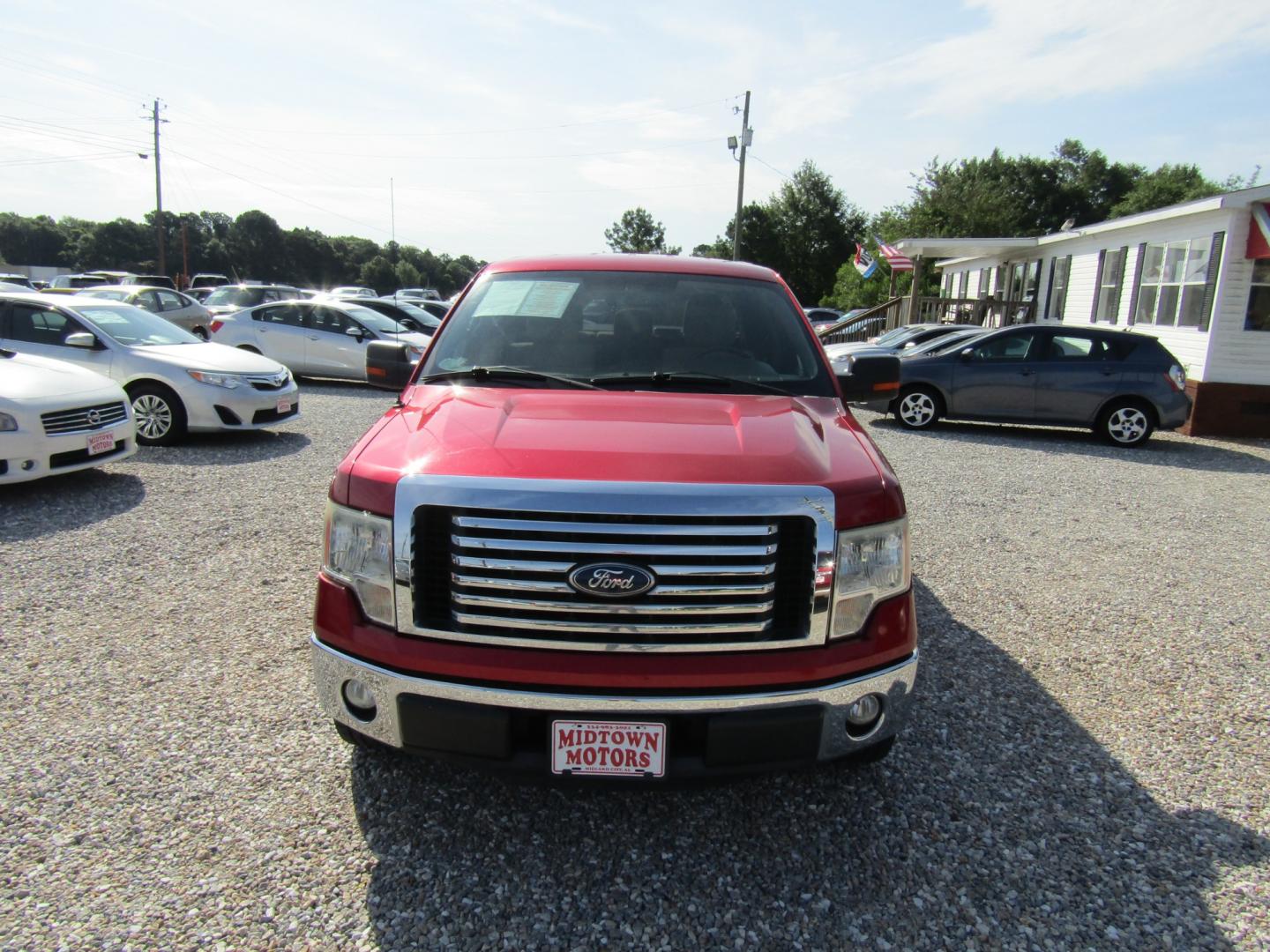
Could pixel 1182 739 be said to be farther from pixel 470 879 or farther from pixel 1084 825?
pixel 470 879

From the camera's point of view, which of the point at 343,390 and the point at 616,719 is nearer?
the point at 616,719

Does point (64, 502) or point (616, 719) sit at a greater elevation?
point (616, 719)

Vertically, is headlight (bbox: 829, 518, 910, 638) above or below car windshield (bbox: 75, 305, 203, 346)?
below

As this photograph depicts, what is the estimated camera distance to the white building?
1198 cm

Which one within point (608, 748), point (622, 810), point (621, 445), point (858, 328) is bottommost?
point (622, 810)

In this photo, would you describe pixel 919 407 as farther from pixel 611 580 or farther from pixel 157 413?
pixel 611 580

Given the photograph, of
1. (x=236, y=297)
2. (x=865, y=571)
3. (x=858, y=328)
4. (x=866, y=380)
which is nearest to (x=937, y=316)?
(x=858, y=328)

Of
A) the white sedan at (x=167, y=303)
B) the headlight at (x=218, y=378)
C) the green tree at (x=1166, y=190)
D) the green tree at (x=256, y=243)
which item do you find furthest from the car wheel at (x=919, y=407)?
the green tree at (x=256, y=243)

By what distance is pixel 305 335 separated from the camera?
13984mm

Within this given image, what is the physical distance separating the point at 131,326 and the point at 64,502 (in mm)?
3515

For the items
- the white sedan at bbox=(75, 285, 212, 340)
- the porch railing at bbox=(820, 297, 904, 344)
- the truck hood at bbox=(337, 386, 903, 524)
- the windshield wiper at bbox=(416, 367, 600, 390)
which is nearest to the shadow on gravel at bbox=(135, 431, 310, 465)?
the windshield wiper at bbox=(416, 367, 600, 390)

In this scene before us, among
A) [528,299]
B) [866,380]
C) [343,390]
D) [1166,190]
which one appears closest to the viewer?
[528,299]

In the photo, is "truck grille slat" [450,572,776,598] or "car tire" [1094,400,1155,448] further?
"car tire" [1094,400,1155,448]

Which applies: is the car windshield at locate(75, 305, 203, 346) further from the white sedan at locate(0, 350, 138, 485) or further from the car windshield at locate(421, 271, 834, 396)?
the car windshield at locate(421, 271, 834, 396)
